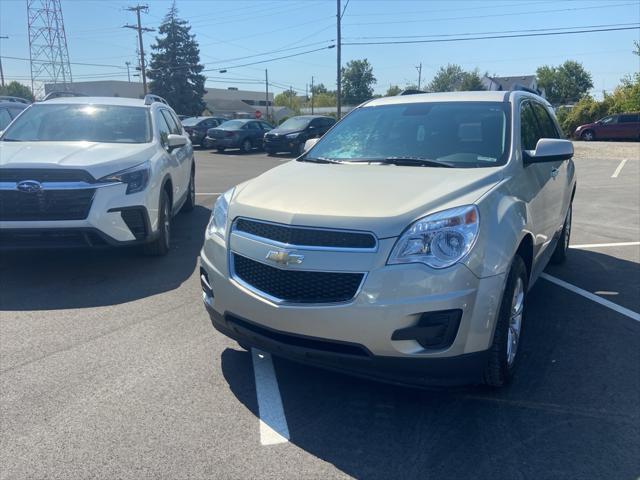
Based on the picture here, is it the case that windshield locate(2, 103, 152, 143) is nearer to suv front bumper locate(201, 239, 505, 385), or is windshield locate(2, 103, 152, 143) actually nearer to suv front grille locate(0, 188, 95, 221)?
suv front grille locate(0, 188, 95, 221)

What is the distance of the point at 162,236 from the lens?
20.4 feet

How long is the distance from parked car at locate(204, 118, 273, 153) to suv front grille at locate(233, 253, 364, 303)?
21053 mm

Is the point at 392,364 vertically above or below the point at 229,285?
below

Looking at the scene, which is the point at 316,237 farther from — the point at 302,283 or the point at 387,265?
the point at 387,265

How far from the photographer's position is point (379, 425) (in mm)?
3023

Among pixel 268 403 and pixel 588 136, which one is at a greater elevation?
pixel 268 403

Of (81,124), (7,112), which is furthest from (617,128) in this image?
(81,124)

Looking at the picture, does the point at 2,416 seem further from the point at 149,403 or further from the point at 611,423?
the point at 611,423

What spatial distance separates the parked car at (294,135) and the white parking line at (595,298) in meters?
17.1

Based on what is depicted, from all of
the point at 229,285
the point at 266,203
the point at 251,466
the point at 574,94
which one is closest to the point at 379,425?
the point at 251,466

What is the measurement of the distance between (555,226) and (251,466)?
11.7ft

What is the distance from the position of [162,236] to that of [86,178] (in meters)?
1.21

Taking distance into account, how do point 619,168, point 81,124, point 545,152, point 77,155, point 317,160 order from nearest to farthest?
point 545,152 → point 317,160 → point 77,155 → point 81,124 → point 619,168

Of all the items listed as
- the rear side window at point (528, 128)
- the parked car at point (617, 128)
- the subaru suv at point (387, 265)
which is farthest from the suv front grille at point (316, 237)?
the parked car at point (617, 128)
